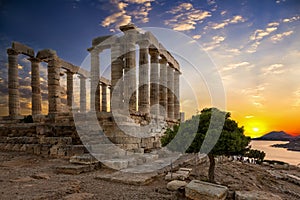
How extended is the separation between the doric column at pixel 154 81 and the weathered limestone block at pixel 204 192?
15.2 meters

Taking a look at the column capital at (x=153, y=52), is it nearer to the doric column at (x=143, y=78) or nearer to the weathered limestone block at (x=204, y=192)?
the doric column at (x=143, y=78)

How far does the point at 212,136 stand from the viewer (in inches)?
225

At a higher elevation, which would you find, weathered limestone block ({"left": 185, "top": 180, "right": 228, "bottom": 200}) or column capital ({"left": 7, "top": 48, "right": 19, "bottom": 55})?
column capital ({"left": 7, "top": 48, "right": 19, "bottom": 55})

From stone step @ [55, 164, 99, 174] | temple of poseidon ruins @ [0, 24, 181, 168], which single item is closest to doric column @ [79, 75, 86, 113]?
temple of poseidon ruins @ [0, 24, 181, 168]

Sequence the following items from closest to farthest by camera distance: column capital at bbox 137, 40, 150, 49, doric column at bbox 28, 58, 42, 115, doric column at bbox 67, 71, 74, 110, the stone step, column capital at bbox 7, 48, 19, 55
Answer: the stone step < column capital at bbox 137, 40, 150, 49 < column capital at bbox 7, 48, 19, 55 < doric column at bbox 28, 58, 42, 115 < doric column at bbox 67, 71, 74, 110

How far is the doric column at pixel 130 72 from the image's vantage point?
54.2ft

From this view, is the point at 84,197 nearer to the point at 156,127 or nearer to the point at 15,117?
the point at 156,127

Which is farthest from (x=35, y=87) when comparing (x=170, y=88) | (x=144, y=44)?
(x=170, y=88)

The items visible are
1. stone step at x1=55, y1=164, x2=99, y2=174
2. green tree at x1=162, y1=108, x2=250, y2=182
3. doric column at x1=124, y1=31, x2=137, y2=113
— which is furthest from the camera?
doric column at x1=124, y1=31, x2=137, y2=113

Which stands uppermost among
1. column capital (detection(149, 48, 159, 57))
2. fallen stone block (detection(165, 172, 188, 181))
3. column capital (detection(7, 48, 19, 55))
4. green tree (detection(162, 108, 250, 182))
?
column capital (detection(7, 48, 19, 55))

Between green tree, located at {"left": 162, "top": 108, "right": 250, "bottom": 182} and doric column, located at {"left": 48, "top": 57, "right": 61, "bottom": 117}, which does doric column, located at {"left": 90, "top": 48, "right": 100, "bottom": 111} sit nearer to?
doric column, located at {"left": 48, "top": 57, "right": 61, "bottom": 117}

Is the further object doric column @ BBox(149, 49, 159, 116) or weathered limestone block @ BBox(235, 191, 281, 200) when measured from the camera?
doric column @ BBox(149, 49, 159, 116)

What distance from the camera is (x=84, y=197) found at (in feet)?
15.1

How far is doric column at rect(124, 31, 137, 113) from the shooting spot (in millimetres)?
16531
